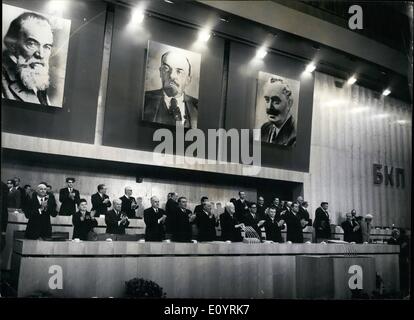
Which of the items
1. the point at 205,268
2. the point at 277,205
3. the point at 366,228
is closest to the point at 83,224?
the point at 205,268

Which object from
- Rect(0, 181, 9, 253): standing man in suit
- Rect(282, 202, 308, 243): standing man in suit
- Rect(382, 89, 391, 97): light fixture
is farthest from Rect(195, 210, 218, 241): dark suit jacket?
Rect(382, 89, 391, 97): light fixture

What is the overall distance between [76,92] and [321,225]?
2.94 meters

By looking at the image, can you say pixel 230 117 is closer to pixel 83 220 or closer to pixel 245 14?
pixel 245 14

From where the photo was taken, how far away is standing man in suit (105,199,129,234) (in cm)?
384

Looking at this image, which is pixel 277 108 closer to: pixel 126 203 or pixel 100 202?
pixel 126 203

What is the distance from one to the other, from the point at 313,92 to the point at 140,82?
1.93 metres

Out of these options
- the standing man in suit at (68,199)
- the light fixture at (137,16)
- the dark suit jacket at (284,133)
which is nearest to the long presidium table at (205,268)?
the standing man in suit at (68,199)

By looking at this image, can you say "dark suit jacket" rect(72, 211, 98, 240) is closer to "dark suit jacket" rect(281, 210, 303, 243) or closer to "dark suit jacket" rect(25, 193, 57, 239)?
"dark suit jacket" rect(25, 193, 57, 239)

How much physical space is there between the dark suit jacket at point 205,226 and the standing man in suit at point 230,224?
3.7 inches

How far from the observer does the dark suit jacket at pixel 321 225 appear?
4156 mm

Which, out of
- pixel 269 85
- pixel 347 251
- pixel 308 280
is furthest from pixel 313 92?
pixel 308 280

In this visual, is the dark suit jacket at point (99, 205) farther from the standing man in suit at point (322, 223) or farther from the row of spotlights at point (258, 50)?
the standing man in suit at point (322, 223)

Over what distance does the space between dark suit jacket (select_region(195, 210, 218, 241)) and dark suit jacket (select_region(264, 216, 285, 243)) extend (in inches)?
21.1

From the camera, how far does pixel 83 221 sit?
375 centimetres
